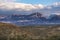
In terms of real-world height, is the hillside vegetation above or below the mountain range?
below

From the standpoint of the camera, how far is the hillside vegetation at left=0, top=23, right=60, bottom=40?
28.3 feet

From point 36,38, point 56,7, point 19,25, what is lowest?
point 36,38

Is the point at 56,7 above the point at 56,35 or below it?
above

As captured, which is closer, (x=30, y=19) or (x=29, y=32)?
(x=29, y=32)

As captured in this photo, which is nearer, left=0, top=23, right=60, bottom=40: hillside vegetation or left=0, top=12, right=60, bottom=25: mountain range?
left=0, top=23, right=60, bottom=40: hillside vegetation

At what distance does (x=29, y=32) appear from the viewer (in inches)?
343

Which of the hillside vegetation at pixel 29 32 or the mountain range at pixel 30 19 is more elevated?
the mountain range at pixel 30 19

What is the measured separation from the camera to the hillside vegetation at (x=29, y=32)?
862cm

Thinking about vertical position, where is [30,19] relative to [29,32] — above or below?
above

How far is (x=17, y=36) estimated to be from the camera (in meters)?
8.66

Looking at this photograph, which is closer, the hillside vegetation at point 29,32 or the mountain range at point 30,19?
the hillside vegetation at point 29,32

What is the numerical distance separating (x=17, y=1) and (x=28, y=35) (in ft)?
5.05

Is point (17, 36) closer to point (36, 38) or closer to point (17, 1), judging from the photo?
point (36, 38)

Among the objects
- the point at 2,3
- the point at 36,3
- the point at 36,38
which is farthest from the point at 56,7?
the point at 2,3
